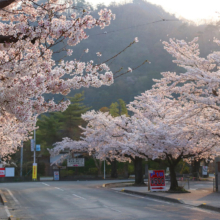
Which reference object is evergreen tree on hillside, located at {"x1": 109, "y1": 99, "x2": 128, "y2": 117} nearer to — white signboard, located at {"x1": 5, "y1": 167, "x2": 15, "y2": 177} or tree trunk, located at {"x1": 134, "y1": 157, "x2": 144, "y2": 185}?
white signboard, located at {"x1": 5, "y1": 167, "x2": 15, "y2": 177}

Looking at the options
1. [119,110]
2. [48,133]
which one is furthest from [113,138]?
[119,110]

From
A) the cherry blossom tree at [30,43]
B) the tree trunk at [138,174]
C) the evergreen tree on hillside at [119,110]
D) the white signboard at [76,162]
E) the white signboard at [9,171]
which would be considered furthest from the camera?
the evergreen tree on hillside at [119,110]

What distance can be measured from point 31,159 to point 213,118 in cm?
4928

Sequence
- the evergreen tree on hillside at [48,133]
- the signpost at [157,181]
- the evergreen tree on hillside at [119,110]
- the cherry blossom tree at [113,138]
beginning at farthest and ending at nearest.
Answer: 1. the evergreen tree on hillside at [119,110]
2. the evergreen tree on hillside at [48,133]
3. the cherry blossom tree at [113,138]
4. the signpost at [157,181]

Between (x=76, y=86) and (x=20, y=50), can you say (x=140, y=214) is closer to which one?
(x=76, y=86)

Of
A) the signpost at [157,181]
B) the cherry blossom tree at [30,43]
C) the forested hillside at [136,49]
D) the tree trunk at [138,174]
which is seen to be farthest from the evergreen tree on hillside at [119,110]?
the cherry blossom tree at [30,43]

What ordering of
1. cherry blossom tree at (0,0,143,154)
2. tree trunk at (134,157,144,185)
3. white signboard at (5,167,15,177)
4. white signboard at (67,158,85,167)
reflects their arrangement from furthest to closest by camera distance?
white signboard at (67,158,85,167), white signboard at (5,167,15,177), tree trunk at (134,157,144,185), cherry blossom tree at (0,0,143,154)

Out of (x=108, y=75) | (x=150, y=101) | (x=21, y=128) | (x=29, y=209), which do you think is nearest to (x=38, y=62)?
(x=108, y=75)

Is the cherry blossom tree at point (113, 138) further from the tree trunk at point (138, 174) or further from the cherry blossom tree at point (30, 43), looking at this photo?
the cherry blossom tree at point (30, 43)

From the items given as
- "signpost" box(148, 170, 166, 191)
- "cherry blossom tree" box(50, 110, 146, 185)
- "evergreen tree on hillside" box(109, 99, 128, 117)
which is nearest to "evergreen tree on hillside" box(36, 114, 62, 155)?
"evergreen tree on hillside" box(109, 99, 128, 117)

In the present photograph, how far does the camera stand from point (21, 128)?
33625mm

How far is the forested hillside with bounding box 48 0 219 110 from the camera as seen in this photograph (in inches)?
4685

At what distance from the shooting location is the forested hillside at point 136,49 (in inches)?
4685

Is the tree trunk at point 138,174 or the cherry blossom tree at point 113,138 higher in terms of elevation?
the cherry blossom tree at point 113,138
